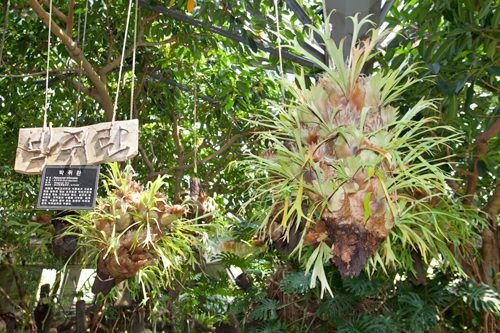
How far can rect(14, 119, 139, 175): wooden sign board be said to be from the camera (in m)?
1.56

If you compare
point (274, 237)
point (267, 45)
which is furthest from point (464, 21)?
point (267, 45)

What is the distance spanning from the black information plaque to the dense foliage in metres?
0.08

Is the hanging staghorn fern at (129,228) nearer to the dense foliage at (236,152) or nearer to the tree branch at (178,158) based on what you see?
the dense foliage at (236,152)

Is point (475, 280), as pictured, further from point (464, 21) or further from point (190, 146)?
point (190, 146)

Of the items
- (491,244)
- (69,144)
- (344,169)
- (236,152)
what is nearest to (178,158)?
(236,152)

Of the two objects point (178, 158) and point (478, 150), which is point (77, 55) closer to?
point (178, 158)

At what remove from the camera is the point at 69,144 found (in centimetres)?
162

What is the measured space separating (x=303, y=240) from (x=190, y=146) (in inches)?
139

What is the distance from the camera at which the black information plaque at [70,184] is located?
1.59 m

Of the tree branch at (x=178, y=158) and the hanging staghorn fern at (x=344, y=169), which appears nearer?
the hanging staghorn fern at (x=344, y=169)

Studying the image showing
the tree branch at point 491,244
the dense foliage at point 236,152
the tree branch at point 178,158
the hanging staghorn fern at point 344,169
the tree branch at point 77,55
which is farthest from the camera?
the tree branch at point 178,158

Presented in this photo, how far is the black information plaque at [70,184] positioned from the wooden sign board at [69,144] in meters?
0.02

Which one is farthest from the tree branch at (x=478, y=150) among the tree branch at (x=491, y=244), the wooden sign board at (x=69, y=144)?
the wooden sign board at (x=69, y=144)

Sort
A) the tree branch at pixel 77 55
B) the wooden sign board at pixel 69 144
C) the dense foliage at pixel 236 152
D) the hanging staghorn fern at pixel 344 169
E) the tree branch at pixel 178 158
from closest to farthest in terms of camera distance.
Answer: the hanging staghorn fern at pixel 344 169 < the wooden sign board at pixel 69 144 < the dense foliage at pixel 236 152 < the tree branch at pixel 77 55 < the tree branch at pixel 178 158
